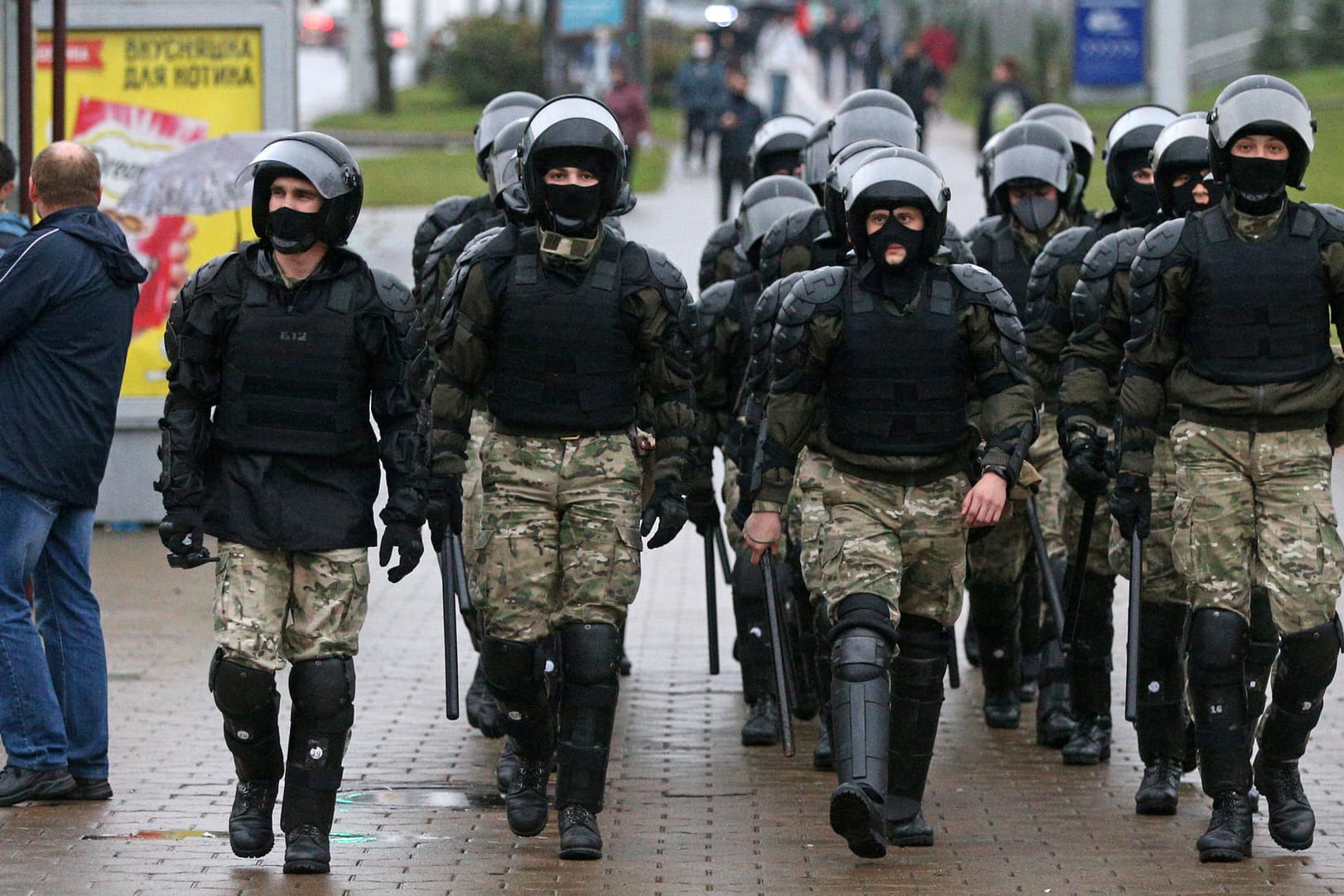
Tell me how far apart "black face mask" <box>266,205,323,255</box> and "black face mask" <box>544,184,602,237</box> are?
26.6 inches

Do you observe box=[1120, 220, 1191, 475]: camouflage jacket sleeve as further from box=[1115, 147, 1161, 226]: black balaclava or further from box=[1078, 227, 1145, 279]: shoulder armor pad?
box=[1115, 147, 1161, 226]: black balaclava

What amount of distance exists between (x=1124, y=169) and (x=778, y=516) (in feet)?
7.15

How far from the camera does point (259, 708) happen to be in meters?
6.32

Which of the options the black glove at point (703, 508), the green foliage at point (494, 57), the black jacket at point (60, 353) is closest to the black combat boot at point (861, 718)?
the black glove at point (703, 508)

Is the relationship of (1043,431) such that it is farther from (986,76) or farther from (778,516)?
(986,76)

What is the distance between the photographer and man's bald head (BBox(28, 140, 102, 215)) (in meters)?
Answer: 7.18

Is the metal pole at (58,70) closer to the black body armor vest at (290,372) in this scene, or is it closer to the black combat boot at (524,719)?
the black body armor vest at (290,372)

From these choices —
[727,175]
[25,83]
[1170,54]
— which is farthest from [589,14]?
[25,83]

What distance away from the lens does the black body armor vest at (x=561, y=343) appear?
260 inches

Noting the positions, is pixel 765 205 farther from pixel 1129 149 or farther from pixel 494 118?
pixel 1129 149

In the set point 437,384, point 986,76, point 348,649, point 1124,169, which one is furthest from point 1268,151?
point 986,76

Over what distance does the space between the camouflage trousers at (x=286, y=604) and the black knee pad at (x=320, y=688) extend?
3cm

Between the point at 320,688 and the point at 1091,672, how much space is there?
2.75m

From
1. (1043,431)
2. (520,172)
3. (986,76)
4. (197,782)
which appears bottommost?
(197,782)
